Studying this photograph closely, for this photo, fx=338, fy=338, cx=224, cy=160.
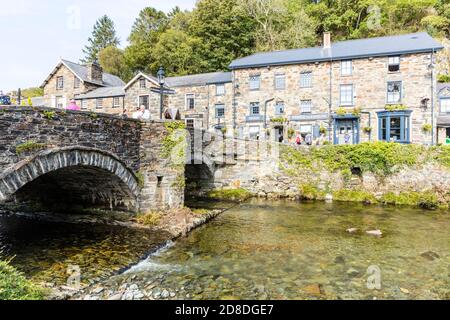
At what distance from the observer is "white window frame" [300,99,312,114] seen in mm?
29453

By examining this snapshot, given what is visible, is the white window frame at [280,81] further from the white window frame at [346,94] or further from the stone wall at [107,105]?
the stone wall at [107,105]

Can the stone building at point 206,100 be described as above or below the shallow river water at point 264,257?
above

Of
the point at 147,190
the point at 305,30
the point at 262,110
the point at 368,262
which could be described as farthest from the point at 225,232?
the point at 305,30

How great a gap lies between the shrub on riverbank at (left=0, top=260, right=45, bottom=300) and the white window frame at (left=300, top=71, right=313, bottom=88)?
1051 inches

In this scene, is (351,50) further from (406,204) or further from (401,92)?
(406,204)

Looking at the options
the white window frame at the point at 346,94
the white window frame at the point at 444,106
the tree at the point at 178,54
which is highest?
the tree at the point at 178,54

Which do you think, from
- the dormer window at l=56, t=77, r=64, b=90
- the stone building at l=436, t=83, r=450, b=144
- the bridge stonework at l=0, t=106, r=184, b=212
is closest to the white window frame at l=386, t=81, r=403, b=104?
the stone building at l=436, t=83, r=450, b=144

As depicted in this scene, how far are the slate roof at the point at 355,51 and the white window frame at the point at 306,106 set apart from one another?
3.43 meters

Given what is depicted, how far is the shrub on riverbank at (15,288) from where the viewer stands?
571 cm

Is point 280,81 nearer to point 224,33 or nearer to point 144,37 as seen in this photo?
point 224,33

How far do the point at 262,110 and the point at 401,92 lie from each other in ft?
37.0

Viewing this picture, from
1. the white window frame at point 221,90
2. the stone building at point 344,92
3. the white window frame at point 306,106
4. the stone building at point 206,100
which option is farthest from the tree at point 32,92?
the white window frame at point 306,106

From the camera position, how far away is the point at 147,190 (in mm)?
12906

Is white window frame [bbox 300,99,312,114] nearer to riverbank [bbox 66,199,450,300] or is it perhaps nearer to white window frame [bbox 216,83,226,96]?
white window frame [bbox 216,83,226,96]
